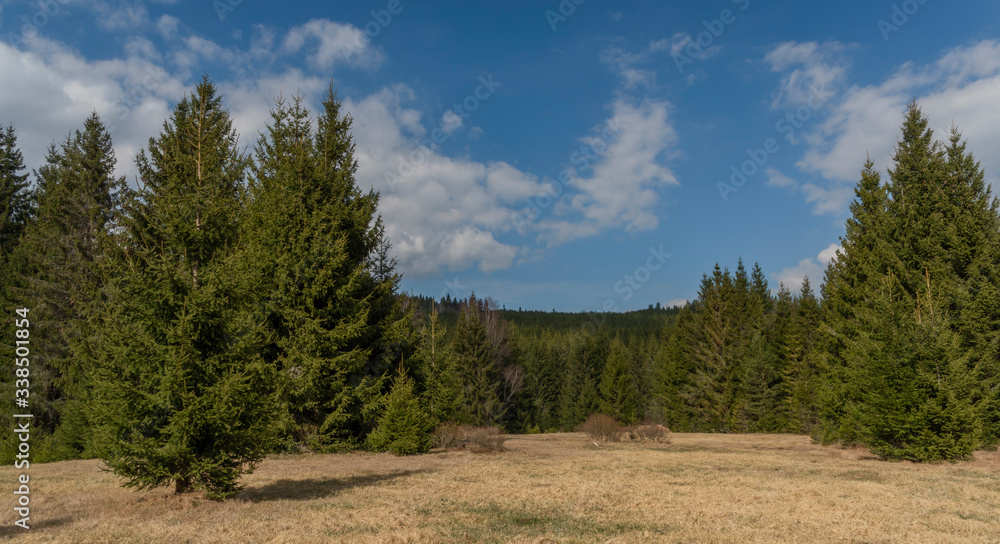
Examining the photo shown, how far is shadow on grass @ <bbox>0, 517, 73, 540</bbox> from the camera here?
6.36 m

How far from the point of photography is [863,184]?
25375 millimetres

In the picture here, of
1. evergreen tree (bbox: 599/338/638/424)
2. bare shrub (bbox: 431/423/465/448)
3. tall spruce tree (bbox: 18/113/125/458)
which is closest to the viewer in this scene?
bare shrub (bbox: 431/423/465/448)

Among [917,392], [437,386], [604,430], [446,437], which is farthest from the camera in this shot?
[604,430]

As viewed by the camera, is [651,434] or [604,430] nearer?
[651,434]

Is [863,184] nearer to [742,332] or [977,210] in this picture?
[977,210]

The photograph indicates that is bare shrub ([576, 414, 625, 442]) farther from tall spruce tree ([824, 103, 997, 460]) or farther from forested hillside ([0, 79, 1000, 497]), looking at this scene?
tall spruce tree ([824, 103, 997, 460])

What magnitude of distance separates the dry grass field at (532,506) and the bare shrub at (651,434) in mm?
10724

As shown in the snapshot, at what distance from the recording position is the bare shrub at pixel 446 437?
20.2 metres

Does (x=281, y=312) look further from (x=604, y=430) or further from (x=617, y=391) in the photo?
(x=617, y=391)

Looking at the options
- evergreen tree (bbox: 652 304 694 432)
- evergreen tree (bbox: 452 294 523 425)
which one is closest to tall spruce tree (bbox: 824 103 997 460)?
evergreen tree (bbox: 652 304 694 432)

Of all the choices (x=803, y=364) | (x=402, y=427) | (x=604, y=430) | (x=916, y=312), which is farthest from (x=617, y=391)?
(x=402, y=427)

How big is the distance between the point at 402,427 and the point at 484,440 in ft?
12.4

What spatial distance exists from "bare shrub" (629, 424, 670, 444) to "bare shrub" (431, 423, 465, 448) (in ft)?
31.9

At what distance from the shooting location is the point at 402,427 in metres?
17.4
